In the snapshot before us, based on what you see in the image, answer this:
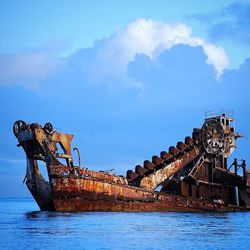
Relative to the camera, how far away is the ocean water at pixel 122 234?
65.4ft

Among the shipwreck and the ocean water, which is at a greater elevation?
the shipwreck

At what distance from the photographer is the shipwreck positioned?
1294 inches

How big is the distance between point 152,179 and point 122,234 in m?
14.7

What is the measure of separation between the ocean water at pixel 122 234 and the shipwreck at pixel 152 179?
198 cm

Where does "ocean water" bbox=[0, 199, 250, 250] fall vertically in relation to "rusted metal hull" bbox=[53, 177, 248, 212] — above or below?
below

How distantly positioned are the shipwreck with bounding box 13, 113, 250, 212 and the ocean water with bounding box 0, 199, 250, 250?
78.1 inches

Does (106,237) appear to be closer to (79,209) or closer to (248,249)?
(248,249)

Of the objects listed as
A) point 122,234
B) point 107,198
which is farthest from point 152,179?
point 122,234

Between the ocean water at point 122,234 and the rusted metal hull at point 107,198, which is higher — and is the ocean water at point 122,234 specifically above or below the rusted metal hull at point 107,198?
below

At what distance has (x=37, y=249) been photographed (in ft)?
60.5

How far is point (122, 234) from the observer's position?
76.8 ft

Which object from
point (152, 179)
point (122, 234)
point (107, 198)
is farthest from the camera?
point (152, 179)

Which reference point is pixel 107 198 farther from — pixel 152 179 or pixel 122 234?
pixel 122 234

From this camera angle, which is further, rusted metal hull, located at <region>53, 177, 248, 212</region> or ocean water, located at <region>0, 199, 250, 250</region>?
rusted metal hull, located at <region>53, 177, 248, 212</region>
